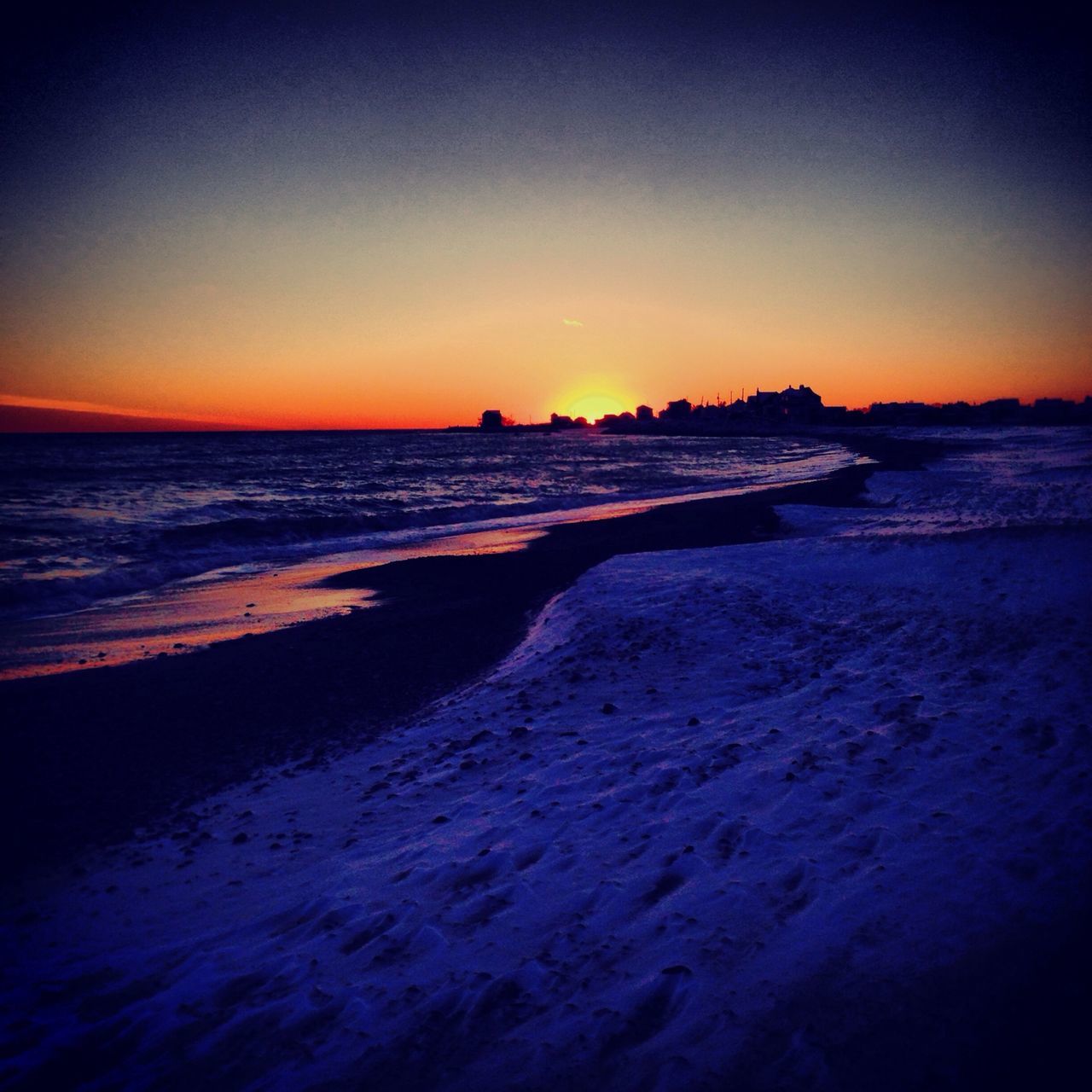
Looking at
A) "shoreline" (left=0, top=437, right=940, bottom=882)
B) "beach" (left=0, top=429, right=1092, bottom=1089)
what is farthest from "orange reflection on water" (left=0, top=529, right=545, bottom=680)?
"beach" (left=0, top=429, right=1092, bottom=1089)

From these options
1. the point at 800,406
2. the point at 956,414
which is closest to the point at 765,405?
the point at 800,406

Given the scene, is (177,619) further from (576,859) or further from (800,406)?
(800,406)

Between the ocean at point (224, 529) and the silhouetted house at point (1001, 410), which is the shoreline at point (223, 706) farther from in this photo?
the silhouetted house at point (1001, 410)

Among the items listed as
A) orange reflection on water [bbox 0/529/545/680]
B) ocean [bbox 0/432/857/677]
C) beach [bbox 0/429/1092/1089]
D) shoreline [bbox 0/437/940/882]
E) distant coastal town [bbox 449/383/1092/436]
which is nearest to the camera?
beach [bbox 0/429/1092/1089]

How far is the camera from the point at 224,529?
866 inches

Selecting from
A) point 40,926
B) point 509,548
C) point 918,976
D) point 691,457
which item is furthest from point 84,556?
point 691,457

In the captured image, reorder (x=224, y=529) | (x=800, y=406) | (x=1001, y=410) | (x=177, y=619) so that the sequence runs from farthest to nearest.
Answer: (x=800, y=406)
(x=1001, y=410)
(x=224, y=529)
(x=177, y=619)

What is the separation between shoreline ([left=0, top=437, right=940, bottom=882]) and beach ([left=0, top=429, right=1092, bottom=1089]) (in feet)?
0.19

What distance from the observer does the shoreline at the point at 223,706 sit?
5.72m

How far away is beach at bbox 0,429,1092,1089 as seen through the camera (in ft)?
10.2

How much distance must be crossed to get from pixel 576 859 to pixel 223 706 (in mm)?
5500

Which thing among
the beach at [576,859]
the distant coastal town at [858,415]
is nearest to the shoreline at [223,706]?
the beach at [576,859]

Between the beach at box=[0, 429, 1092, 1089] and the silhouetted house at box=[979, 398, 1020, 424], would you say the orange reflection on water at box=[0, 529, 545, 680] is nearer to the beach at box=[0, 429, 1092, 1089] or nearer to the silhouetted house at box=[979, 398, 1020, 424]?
the beach at box=[0, 429, 1092, 1089]

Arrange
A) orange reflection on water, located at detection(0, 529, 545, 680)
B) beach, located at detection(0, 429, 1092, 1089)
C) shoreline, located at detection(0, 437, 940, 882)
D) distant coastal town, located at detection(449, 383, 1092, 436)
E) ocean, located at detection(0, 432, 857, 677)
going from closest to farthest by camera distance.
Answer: beach, located at detection(0, 429, 1092, 1089) < shoreline, located at detection(0, 437, 940, 882) < orange reflection on water, located at detection(0, 529, 545, 680) < ocean, located at detection(0, 432, 857, 677) < distant coastal town, located at detection(449, 383, 1092, 436)
